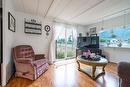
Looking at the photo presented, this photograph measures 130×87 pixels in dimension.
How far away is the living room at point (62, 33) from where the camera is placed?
2564 millimetres

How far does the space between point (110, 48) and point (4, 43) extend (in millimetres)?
4566

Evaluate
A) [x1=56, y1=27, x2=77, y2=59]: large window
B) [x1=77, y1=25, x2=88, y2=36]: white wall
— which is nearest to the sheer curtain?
[x1=56, y1=27, x2=77, y2=59]: large window

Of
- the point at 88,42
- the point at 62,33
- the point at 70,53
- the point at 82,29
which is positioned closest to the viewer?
the point at 88,42

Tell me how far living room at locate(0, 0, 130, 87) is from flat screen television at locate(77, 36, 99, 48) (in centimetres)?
45

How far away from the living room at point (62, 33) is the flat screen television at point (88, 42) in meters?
0.45

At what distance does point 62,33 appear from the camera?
5.34m

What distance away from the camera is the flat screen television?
495 centimetres

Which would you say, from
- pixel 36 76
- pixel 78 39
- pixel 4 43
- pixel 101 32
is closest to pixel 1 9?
pixel 4 43

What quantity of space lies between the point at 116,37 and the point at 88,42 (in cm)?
138

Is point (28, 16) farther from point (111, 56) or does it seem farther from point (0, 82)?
point (111, 56)

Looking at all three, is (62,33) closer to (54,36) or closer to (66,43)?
(66,43)

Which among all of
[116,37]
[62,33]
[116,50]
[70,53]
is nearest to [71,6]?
[62,33]

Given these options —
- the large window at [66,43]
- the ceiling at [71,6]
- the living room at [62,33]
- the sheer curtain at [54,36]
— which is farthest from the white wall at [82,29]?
the ceiling at [71,6]

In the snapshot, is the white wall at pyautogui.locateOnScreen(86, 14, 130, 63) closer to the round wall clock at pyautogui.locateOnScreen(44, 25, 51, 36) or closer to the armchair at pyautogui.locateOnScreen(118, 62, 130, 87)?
the round wall clock at pyautogui.locateOnScreen(44, 25, 51, 36)
